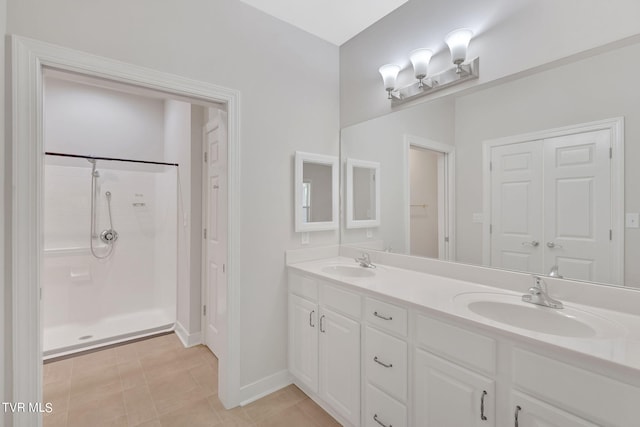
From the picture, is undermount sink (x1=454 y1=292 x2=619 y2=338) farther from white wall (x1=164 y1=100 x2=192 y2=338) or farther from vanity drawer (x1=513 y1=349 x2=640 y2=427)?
white wall (x1=164 y1=100 x2=192 y2=338)

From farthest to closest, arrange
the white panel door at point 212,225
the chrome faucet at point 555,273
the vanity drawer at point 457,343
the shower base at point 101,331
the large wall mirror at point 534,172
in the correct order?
the shower base at point 101,331
the white panel door at point 212,225
the chrome faucet at point 555,273
the large wall mirror at point 534,172
the vanity drawer at point 457,343

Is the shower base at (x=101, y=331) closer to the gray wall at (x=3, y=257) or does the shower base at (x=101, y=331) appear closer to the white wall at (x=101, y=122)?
the gray wall at (x=3, y=257)

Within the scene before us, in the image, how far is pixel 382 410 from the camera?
4.70ft

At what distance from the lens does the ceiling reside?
77.2 inches

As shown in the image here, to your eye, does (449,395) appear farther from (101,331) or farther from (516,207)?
(101,331)

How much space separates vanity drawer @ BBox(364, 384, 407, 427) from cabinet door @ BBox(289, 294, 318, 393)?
0.47 m

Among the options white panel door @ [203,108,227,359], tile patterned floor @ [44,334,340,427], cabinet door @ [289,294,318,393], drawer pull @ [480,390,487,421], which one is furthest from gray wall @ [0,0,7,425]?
drawer pull @ [480,390,487,421]

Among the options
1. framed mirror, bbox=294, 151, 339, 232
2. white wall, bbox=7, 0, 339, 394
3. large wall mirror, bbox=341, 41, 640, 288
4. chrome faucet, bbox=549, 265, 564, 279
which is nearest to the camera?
large wall mirror, bbox=341, 41, 640, 288

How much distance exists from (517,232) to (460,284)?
1.35 ft

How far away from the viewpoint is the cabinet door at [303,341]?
1890 mm

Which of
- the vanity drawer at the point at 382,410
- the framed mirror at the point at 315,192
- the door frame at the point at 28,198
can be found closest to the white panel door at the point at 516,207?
the vanity drawer at the point at 382,410

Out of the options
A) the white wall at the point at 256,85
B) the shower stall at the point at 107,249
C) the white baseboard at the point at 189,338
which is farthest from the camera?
the shower stall at the point at 107,249

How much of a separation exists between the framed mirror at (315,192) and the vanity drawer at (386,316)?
0.92 m

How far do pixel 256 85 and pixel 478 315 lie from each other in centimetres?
195
